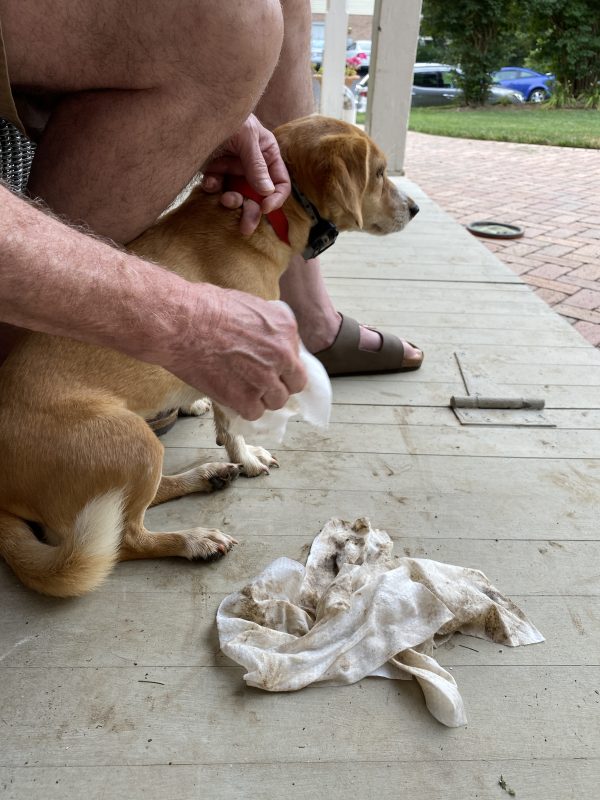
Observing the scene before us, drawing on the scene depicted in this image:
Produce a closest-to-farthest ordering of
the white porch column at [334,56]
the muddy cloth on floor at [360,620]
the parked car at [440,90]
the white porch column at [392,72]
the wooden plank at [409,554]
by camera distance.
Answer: the muddy cloth on floor at [360,620] → the wooden plank at [409,554] → the white porch column at [392,72] → the white porch column at [334,56] → the parked car at [440,90]

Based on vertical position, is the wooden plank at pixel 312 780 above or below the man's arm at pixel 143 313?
below

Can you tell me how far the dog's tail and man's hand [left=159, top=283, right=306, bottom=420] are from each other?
29 centimetres

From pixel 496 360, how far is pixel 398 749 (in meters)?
1.55

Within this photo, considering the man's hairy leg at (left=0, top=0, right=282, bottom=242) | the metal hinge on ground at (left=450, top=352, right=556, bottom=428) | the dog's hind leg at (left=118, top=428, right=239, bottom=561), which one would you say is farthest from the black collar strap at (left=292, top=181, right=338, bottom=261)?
the dog's hind leg at (left=118, top=428, right=239, bottom=561)

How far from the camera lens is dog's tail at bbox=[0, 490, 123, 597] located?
1176mm

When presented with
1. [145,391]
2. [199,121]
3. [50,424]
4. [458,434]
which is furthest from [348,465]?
[199,121]

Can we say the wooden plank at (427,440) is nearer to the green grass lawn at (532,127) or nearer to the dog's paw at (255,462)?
the dog's paw at (255,462)

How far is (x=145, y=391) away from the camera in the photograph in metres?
1.45

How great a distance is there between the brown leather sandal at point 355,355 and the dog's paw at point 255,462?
53 cm

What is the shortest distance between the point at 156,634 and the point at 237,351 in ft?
1.70

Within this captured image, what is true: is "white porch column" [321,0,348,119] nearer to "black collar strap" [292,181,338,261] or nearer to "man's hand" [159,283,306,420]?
"black collar strap" [292,181,338,261]

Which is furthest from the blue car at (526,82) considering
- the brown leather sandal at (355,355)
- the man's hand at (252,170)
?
the man's hand at (252,170)

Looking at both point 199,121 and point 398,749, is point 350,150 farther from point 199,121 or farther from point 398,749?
point 398,749

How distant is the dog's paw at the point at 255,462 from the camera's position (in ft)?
5.34
